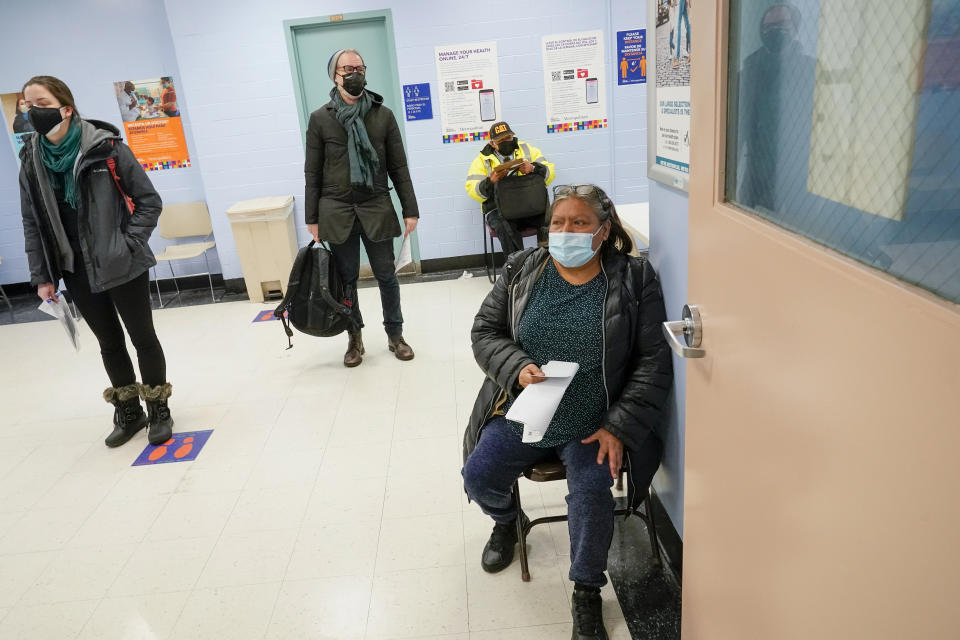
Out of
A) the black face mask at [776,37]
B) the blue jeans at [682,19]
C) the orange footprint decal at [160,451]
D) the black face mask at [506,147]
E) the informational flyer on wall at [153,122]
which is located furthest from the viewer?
the informational flyer on wall at [153,122]

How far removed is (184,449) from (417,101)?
11.0 feet

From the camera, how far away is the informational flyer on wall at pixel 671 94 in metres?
1.59

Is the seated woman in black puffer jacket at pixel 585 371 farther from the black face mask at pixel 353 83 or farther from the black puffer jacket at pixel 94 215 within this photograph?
the black face mask at pixel 353 83

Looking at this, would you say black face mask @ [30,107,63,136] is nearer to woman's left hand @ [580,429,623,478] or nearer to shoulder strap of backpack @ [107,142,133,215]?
shoulder strap of backpack @ [107,142,133,215]

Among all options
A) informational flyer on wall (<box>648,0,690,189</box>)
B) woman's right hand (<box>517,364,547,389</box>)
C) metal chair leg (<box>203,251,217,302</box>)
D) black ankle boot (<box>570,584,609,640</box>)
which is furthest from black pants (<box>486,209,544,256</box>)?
black ankle boot (<box>570,584,609,640</box>)

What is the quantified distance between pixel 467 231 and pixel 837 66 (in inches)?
195

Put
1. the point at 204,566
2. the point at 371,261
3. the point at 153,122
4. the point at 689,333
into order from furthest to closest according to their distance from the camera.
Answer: the point at 153,122
the point at 371,261
the point at 204,566
the point at 689,333

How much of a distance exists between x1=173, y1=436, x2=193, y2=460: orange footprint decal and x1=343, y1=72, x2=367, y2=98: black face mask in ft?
6.18

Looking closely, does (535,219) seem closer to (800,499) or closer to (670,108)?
(670,108)

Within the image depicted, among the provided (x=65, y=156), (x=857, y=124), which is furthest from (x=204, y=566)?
(x=857, y=124)

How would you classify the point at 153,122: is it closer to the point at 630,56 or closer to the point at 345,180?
the point at 345,180

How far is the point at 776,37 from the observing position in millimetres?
874

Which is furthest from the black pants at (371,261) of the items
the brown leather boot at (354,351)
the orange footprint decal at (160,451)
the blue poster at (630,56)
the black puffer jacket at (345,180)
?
the blue poster at (630,56)

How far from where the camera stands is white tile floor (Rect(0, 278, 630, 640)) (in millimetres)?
1957
